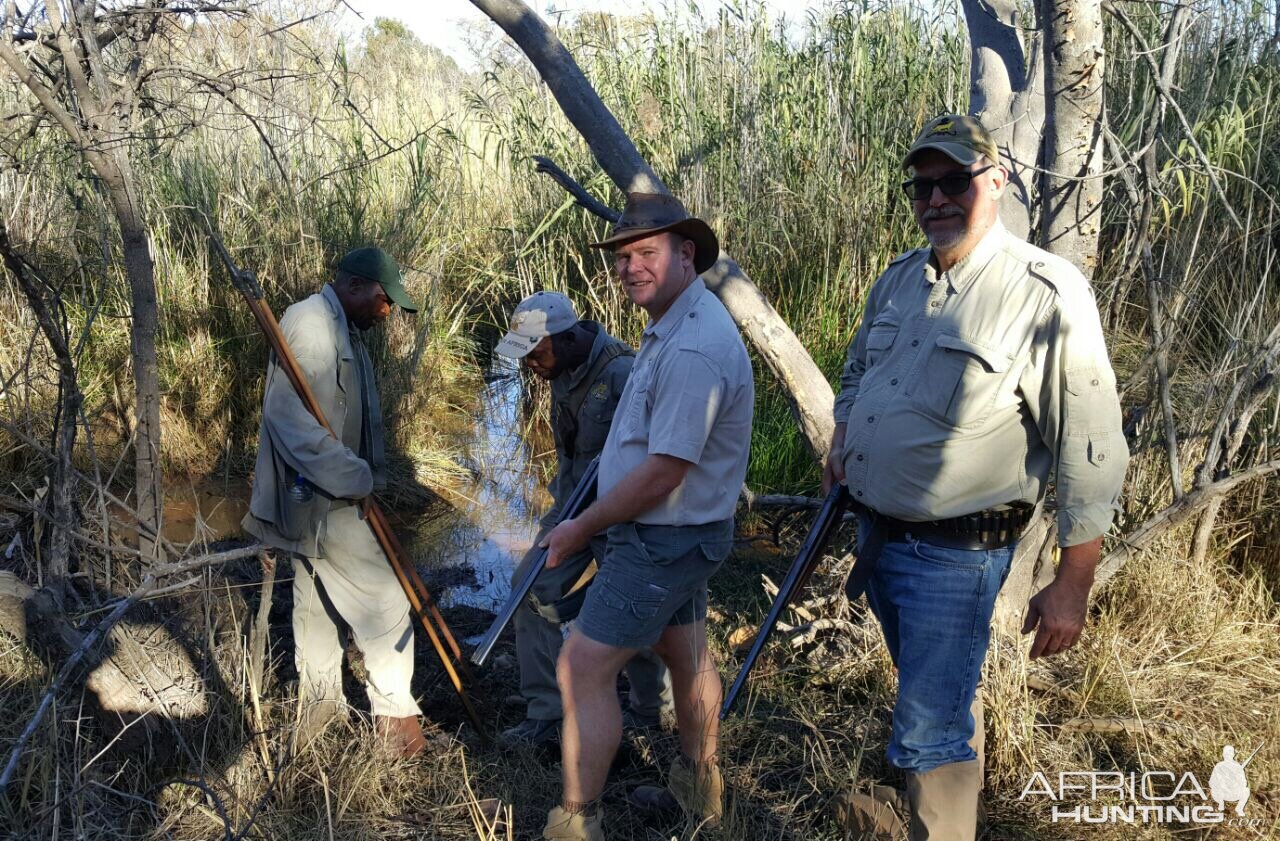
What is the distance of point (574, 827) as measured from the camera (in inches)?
117

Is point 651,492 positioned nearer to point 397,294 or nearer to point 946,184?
point 946,184

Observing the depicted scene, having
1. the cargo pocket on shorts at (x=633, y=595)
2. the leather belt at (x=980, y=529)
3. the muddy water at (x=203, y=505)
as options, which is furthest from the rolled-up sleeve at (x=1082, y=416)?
the muddy water at (x=203, y=505)

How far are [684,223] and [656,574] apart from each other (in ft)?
3.19

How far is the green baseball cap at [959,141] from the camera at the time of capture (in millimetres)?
2479

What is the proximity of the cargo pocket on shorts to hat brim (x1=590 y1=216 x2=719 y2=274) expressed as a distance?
0.92 m

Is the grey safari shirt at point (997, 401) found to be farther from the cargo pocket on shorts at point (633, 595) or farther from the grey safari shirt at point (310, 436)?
the grey safari shirt at point (310, 436)

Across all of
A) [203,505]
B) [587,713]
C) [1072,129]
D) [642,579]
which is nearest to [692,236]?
[642,579]

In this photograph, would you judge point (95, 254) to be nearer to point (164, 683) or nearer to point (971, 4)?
point (164, 683)

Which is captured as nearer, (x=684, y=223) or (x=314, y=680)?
(x=684, y=223)

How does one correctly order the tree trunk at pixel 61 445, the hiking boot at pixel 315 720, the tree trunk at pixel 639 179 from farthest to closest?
1. the tree trunk at pixel 639 179
2. the hiking boot at pixel 315 720
3. the tree trunk at pixel 61 445

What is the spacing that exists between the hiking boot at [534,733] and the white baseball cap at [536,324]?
4.45 ft

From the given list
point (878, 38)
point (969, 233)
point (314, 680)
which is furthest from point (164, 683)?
point (878, 38)

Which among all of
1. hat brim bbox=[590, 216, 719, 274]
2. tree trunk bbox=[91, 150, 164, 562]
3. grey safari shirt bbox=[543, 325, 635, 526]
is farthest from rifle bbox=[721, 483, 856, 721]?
tree trunk bbox=[91, 150, 164, 562]

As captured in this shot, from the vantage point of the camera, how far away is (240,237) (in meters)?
7.25
